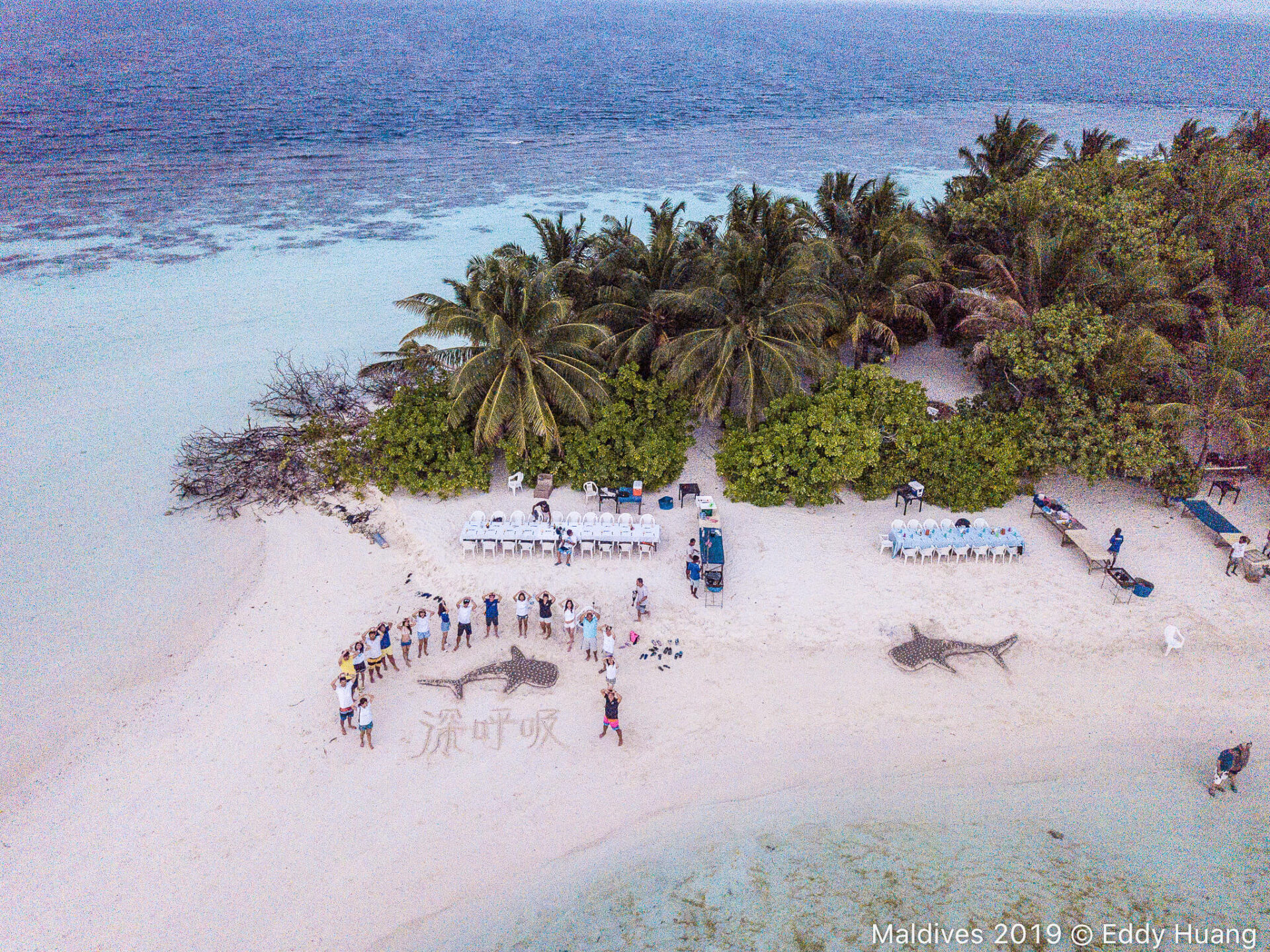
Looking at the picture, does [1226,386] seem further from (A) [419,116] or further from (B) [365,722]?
(A) [419,116]

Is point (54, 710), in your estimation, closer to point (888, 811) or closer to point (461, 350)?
point (461, 350)

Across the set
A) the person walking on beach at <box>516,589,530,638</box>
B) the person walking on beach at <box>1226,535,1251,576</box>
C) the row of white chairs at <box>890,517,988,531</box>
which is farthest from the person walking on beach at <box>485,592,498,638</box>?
the person walking on beach at <box>1226,535,1251,576</box>

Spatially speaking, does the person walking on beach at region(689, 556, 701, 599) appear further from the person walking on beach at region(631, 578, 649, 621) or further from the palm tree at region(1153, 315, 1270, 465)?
the palm tree at region(1153, 315, 1270, 465)

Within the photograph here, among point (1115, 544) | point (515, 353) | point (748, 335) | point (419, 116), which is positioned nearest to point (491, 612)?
point (515, 353)

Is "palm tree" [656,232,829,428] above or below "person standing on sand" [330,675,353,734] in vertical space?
above

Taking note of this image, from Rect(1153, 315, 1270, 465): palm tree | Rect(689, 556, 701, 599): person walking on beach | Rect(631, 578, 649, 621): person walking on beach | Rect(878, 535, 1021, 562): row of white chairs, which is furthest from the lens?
Rect(1153, 315, 1270, 465): palm tree

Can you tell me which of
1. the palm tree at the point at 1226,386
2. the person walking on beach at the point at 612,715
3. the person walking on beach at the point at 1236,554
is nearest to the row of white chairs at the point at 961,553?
the person walking on beach at the point at 1236,554

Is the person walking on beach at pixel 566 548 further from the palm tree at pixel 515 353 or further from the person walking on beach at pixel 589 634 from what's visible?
the palm tree at pixel 515 353
